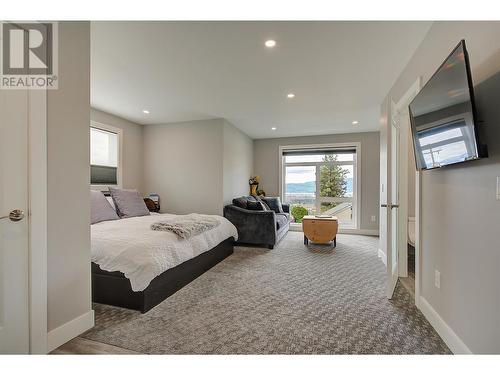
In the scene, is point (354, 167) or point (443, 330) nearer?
point (443, 330)

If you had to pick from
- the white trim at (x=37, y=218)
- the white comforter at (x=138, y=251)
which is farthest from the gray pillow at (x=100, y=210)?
the white trim at (x=37, y=218)

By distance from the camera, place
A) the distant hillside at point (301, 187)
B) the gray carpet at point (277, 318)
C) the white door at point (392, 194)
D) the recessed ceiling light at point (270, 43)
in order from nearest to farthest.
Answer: the gray carpet at point (277, 318) → the recessed ceiling light at point (270, 43) → the white door at point (392, 194) → the distant hillside at point (301, 187)

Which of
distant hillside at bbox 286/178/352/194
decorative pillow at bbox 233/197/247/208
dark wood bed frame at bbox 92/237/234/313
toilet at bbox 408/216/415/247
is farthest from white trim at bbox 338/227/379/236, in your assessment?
dark wood bed frame at bbox 92/237/234/313

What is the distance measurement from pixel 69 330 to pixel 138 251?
0.66 meters

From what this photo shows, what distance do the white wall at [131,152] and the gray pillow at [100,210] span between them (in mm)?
1185

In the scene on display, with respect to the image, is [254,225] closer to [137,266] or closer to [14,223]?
[137,266]

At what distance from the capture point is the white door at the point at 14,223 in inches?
50.4

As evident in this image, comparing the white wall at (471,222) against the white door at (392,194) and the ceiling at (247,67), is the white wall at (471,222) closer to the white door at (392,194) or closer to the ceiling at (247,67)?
the white door at (392,194)

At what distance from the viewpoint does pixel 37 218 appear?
1391 millimetres

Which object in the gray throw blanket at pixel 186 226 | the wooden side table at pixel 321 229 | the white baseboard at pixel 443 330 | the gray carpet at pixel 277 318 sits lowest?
the gray carpet at pixel 277 318

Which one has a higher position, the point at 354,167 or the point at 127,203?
the point at 354,167

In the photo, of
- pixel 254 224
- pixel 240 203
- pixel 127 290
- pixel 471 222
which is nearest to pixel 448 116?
pixel 471 222

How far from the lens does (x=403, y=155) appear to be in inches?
115

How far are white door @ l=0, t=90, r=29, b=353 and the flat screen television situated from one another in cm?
241
